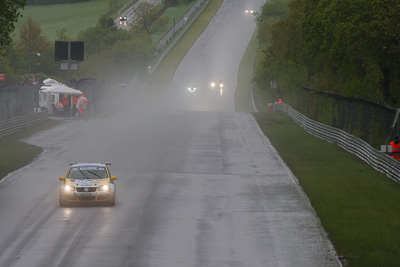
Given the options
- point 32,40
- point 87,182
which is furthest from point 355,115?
point 32,40

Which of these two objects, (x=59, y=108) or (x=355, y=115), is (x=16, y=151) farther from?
(x=59, y=108)

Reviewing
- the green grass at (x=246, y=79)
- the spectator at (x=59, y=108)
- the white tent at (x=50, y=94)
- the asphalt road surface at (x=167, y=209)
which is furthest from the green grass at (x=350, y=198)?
the green grass at (x=246, y=79)

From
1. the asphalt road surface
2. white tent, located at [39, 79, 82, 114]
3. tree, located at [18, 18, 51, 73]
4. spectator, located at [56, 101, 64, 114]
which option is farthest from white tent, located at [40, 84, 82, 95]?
tree, located at [18, 18, 51, 73]

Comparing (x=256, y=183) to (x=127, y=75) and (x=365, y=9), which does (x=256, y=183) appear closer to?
(x=365, y=9)

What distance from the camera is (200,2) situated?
179875 mm

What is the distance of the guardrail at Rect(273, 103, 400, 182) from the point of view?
33.3 metres

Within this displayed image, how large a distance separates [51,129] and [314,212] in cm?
3477

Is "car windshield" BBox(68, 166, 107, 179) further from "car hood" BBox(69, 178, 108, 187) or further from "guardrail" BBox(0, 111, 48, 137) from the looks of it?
"guardrail" BBox(0, 111, 48, 137)

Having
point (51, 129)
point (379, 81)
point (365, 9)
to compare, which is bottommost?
point (51, 129)

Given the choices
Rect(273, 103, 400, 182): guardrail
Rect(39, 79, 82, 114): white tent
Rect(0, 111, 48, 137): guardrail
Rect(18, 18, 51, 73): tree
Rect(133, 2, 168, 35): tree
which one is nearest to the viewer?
Rect(273, 103, 400, 182): guardrail

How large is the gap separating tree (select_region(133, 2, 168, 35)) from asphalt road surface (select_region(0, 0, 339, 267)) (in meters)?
113

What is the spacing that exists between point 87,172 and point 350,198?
30.7 ft

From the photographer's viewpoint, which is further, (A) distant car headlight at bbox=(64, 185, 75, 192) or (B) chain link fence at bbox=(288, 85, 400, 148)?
(B) chain link fence at bbox=(288, 85, 400, 148)

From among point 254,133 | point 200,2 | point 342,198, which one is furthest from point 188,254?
point 200,2
